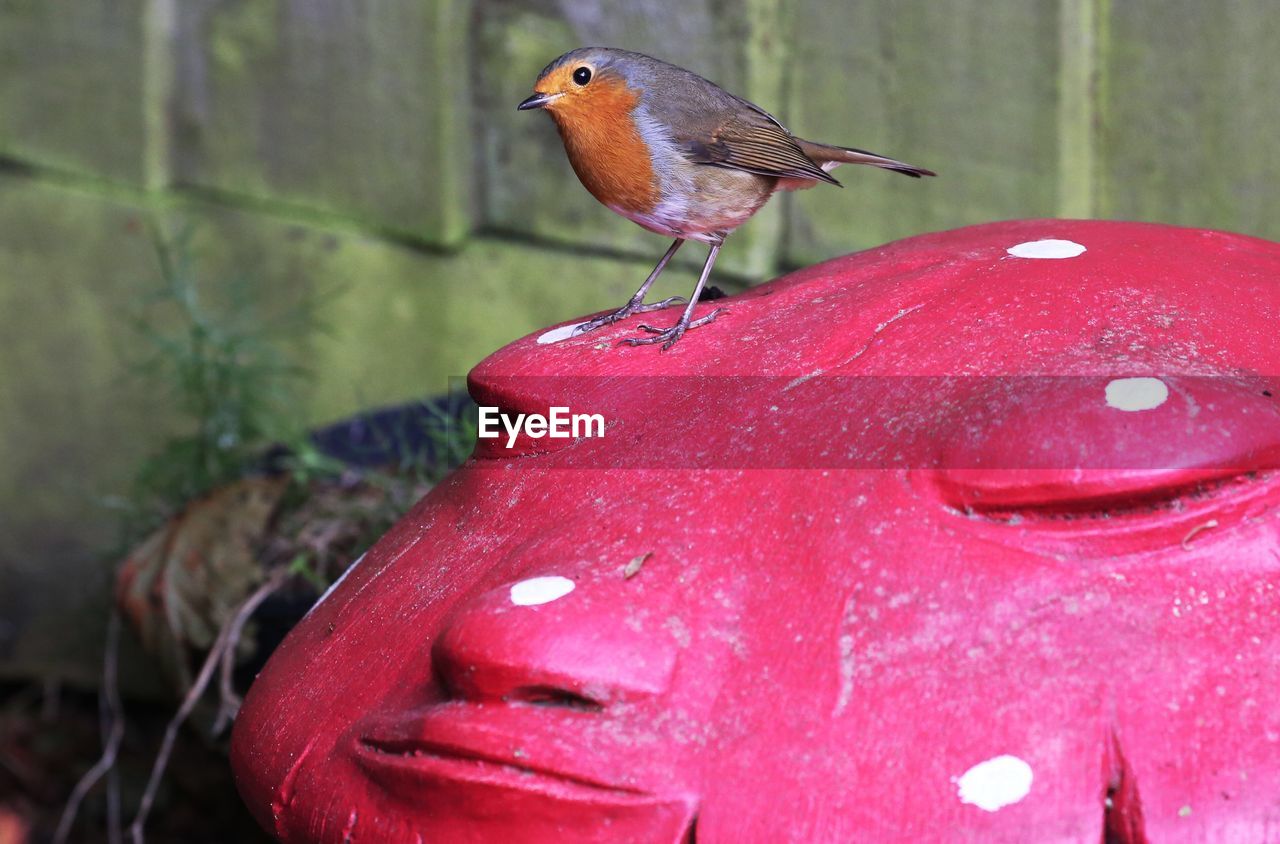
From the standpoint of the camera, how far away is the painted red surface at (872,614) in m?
1.07

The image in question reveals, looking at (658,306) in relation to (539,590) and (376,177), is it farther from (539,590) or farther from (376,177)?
(376,177)

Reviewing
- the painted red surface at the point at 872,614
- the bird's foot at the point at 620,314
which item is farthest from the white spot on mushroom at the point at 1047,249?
the bird's foot at the point at 620,314

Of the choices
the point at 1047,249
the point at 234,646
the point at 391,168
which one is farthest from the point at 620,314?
the point at 391,168

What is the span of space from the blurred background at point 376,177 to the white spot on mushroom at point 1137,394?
2413mm

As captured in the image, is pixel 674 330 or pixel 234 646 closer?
pixel 674 330

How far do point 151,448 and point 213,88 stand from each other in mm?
934

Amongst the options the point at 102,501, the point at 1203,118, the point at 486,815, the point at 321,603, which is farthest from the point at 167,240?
the point at 486,815

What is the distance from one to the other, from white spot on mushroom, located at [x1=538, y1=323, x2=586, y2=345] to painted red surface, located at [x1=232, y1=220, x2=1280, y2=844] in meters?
0.21

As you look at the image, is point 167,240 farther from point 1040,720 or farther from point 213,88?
point 1040,720

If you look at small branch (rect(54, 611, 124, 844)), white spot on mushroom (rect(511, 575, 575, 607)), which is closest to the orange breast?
white spot on mushroom (rect(511, 575, 575, 607))

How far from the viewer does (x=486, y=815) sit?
1.14 m

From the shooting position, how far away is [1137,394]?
1.20 m

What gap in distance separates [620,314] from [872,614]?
704 mm

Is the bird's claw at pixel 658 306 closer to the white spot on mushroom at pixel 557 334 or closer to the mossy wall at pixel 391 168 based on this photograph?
the white spot on mushroom at pixel 557 334
